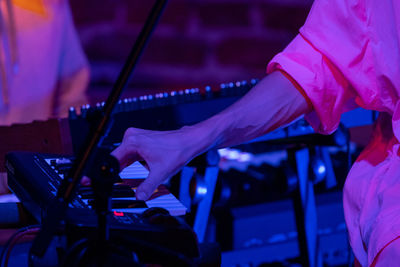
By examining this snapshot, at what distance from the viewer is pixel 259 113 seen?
722 mm

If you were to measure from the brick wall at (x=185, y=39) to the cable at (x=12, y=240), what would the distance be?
51.6 inches

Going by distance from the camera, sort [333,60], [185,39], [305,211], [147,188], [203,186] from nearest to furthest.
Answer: [147,188] → [333,60] → [203,186] → [305,211] → [185,39]

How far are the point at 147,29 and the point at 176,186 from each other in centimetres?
90

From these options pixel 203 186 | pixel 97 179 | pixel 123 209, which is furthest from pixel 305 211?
pixel 97 179

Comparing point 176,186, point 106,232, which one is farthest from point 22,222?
point 176,186

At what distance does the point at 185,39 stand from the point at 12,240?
144 cm

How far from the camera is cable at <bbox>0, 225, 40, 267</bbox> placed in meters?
0.68

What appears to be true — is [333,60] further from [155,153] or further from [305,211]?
[305,211]

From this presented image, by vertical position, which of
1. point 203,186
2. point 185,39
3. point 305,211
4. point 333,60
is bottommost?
point 305,211

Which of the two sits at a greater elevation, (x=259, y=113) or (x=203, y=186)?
(x=259, y=113)

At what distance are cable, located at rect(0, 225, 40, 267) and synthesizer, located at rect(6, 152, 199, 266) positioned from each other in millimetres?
30

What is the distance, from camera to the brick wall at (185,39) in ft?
6.48

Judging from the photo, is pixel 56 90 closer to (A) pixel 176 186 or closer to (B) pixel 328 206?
(A) pixel 176 186

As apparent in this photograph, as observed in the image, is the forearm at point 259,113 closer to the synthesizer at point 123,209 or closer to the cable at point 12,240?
the synthesizer at point 123,209
